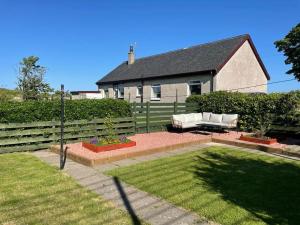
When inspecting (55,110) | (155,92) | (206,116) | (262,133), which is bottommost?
(262,133)

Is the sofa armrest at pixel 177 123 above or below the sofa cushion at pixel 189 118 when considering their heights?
below

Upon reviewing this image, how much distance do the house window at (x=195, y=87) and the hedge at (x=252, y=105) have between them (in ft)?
13.7

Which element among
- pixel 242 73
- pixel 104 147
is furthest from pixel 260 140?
pixel 242 73

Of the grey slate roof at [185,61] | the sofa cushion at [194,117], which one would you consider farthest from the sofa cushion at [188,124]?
the grey slate roof at [185,61]

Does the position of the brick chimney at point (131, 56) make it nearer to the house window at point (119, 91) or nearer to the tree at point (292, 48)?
the house window at point (119, 91)

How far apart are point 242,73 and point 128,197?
1968 centimetres

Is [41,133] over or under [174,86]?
under

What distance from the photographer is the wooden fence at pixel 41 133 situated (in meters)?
9.41

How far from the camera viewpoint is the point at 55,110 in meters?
10.6

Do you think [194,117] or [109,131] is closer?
[109,131]

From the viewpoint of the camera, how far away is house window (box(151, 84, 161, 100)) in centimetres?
2538

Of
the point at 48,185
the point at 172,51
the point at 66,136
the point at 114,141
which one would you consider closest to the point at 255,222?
the point at 48,185

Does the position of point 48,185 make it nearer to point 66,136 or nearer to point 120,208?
point 120,208

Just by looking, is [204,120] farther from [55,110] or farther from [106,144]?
[55,110]
